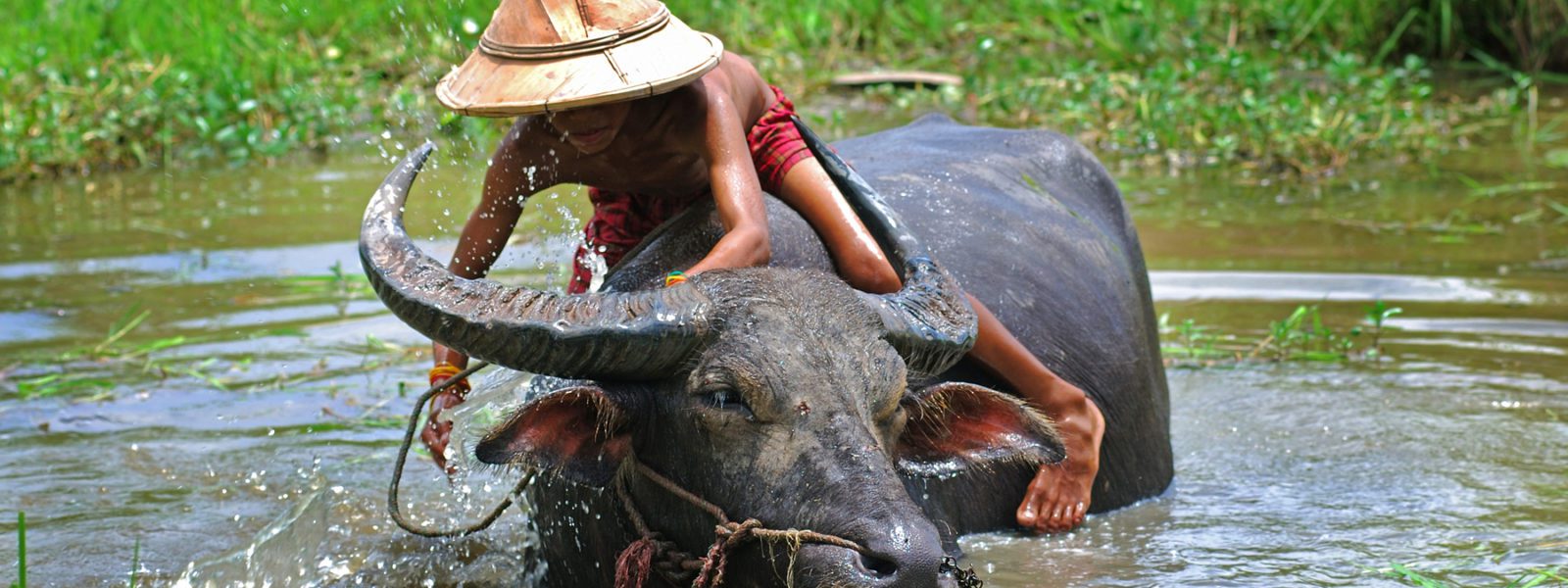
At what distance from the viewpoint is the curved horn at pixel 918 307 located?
328 cm

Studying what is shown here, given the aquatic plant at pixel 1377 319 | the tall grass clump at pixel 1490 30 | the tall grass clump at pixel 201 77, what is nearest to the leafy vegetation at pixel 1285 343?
the aquatic plant at pixel 1377 319

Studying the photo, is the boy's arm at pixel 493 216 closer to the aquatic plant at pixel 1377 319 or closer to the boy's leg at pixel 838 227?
the boy's leg at pixel 838 227

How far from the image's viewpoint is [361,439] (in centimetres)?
539

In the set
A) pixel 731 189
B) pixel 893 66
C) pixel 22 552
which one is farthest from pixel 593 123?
pixel 893 66

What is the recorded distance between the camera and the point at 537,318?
2.99m

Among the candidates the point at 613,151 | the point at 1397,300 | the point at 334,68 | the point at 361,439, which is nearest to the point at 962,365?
the point at 613,151

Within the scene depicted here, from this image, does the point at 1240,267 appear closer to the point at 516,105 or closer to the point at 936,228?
the point at 936,228

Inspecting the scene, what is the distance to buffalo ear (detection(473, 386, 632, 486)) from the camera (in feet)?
10.1

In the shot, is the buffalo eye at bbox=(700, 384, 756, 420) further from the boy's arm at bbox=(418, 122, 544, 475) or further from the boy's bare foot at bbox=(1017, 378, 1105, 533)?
the boy's bare foot at bbox=(1017, 378, 1105, 533)

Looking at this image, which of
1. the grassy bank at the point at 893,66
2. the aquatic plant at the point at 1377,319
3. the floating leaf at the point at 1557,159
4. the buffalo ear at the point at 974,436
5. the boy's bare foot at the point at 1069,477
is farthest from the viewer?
the grassy bank at the point at 893,66

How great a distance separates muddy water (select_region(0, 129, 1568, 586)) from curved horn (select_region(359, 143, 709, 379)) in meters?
0.81

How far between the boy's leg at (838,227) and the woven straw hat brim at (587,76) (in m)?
0.38

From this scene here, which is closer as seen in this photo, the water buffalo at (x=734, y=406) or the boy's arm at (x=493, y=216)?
the water buffalo at (x=734, y=406)

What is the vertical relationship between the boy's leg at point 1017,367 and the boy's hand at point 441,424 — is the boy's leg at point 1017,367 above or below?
above
